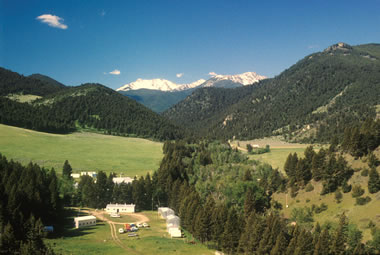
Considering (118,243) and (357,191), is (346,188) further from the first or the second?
(118,243)

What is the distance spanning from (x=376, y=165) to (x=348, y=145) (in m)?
10.0

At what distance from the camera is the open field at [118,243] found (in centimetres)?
4860

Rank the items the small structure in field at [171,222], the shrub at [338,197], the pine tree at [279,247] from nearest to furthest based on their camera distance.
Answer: the pine tree at [279,247] < the shrub at [338,197] < the small structure in field at [171,222]

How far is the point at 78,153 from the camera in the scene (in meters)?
134

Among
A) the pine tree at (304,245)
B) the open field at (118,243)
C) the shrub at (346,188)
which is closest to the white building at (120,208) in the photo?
the open field at (118,243)

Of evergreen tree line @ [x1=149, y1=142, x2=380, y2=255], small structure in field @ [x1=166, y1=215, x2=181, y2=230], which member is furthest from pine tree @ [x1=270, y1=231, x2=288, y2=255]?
small structure in field @ [x1=166, y1=215, x2=181, y2=230]

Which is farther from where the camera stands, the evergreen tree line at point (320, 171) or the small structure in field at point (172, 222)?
the small structure in field at point (172, 222)

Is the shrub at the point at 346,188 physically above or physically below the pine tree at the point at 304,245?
above

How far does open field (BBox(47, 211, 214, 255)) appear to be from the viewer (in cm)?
4860

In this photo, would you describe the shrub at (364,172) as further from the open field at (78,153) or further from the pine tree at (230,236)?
the open field at (78,153)

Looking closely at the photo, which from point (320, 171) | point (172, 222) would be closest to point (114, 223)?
point (172, 222)

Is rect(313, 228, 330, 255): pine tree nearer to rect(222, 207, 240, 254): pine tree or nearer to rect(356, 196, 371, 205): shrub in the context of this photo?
rect(222, 207, 240, 254): pine tree

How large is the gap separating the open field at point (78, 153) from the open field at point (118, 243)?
Answer: 5076 centimetres

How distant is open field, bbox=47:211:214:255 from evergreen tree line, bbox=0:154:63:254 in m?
5.12
